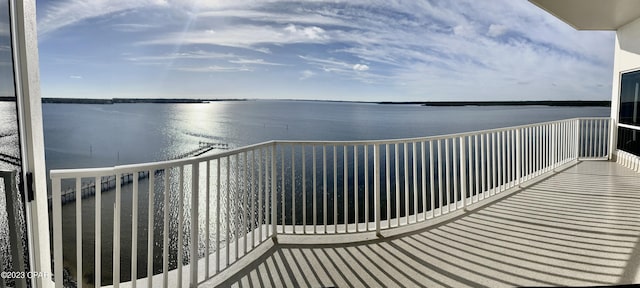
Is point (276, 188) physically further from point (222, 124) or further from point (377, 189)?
Result: point (222, 124)

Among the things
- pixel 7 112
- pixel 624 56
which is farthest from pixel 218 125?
pixel 7 112

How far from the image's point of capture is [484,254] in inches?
104

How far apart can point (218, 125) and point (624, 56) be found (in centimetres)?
3309

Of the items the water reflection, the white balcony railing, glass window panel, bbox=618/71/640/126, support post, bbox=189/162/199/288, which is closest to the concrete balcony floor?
support post, bbox=189/162/199/288

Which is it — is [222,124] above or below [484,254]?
above

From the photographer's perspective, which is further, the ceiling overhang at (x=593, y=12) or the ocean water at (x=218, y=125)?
the ocean water at (x=218, y=125)

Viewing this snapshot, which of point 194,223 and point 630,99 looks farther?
point 630,99

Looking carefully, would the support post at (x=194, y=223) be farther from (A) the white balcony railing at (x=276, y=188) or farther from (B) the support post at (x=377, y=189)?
(B) the support post at (x=377, y=189)

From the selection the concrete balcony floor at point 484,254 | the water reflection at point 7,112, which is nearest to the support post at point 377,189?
the concrete balcony floor at point 484,254

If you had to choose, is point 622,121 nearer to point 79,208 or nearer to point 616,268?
point 616,268

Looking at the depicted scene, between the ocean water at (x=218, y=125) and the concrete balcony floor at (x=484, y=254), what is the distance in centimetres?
2220

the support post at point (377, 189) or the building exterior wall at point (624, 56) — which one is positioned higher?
the building exterior wall at point (624, 56)

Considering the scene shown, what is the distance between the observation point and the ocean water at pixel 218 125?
28.9 meters

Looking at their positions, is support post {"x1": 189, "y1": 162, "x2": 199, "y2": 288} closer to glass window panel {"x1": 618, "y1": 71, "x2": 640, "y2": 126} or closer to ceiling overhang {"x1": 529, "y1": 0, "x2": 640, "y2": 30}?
ceiling overhang {"x1": 529, "y1": 0, "x2": 640, "y2": 30}
